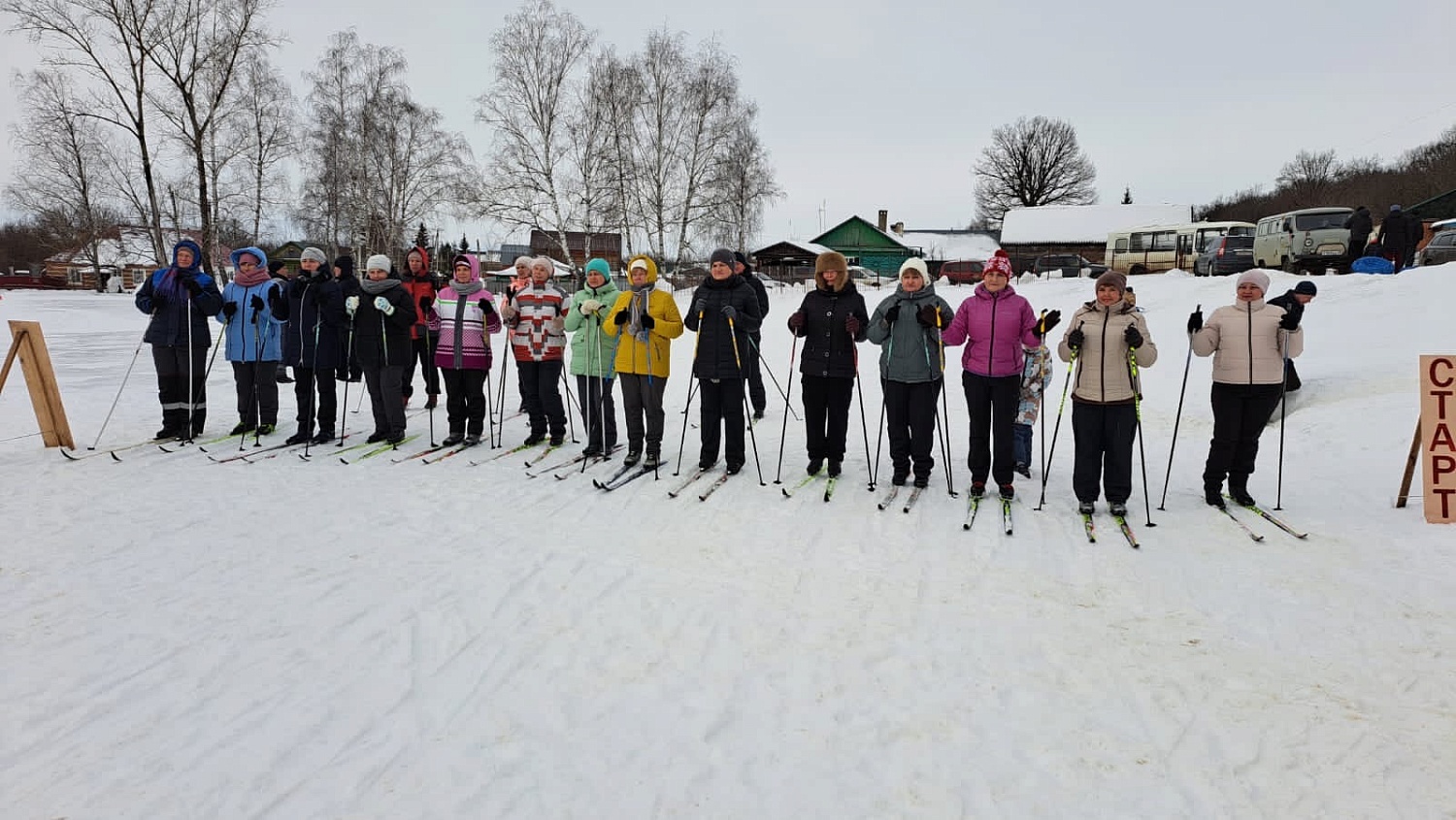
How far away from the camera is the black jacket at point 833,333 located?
5602 millimetres

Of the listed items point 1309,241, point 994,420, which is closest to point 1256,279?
point 994,420

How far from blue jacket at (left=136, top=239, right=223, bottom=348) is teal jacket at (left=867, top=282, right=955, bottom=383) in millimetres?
6344

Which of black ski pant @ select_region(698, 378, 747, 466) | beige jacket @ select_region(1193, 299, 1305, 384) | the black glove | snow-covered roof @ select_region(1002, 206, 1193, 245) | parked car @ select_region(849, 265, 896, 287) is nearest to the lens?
beige jacket @ select_region(1193, 299, 1305, 384)

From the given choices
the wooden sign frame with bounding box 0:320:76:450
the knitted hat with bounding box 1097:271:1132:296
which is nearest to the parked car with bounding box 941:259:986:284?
the knitted hat with bounding box 1097:271:1132:296

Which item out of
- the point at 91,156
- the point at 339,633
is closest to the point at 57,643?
the point at 339,633

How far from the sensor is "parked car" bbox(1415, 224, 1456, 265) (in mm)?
12234

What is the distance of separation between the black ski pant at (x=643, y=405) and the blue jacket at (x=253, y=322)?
3.63m

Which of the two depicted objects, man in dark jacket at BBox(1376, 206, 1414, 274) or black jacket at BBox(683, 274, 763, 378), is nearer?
black jacket at BBox(683, 274, 763, 378)

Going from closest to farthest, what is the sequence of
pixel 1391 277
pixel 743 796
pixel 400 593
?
pixel 743 796
pixel 400 593
pixel 1391 277

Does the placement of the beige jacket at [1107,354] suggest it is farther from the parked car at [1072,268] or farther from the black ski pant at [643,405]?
the parked car at [1072,268]

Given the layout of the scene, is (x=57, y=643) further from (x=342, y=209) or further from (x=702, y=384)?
(x=342, y=209)

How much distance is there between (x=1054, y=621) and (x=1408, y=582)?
2059 millimetres

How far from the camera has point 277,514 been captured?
4.89 m

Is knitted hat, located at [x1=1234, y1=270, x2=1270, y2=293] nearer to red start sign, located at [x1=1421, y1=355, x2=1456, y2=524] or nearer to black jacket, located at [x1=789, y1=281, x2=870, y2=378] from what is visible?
red start sign, located at [x1=1421, y1=355, x2=1456, y2=524]
